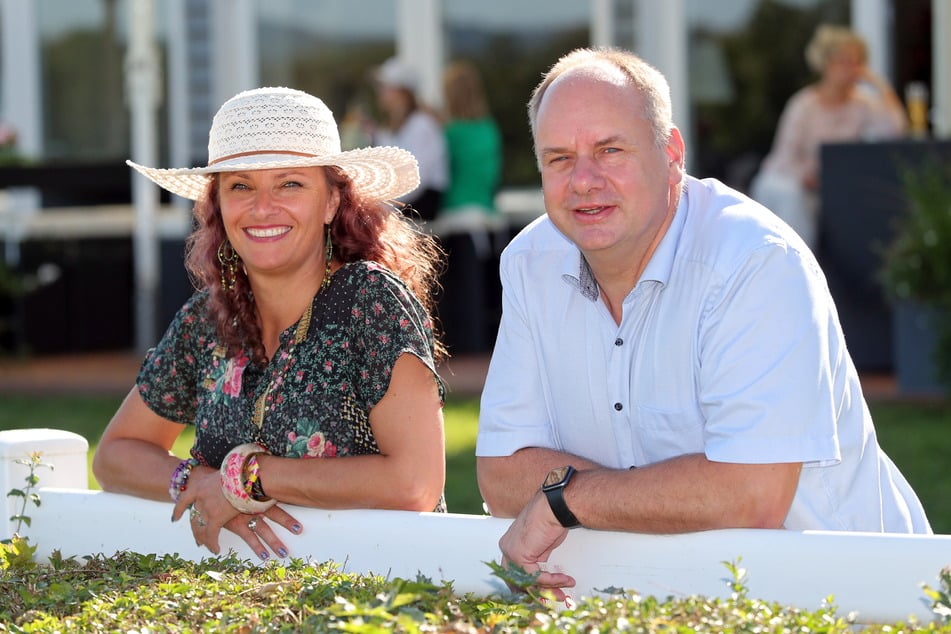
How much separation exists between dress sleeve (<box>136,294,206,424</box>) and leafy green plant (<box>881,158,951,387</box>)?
184 inches

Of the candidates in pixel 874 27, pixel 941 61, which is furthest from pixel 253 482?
pixel 941 61

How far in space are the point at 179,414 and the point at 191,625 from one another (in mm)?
1464

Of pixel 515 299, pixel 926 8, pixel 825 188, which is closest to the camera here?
pixel 515 299

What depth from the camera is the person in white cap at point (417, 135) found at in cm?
923

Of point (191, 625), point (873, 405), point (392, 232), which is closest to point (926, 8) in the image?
point (873, 405)

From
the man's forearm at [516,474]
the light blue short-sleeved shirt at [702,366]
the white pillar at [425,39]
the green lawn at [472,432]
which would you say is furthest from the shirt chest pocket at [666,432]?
the white pillar at [425,39]

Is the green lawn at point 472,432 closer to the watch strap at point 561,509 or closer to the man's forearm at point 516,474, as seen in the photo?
the man's forearm at point 516,474

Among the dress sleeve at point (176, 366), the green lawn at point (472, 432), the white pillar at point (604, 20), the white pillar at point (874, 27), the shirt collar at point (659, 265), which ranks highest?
the white pillar at point (604, 20)

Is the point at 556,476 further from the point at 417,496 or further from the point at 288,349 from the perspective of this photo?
the point at 288,349

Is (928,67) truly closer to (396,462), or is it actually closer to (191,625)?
(396,462)

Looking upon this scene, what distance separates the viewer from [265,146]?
3250 millimetres

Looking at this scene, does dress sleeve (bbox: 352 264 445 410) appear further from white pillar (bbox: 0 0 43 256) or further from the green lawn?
white pillar (bbox: 0 0 43 256)

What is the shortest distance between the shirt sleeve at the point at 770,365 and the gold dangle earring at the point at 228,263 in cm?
125

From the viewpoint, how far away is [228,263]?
343 centimetres
